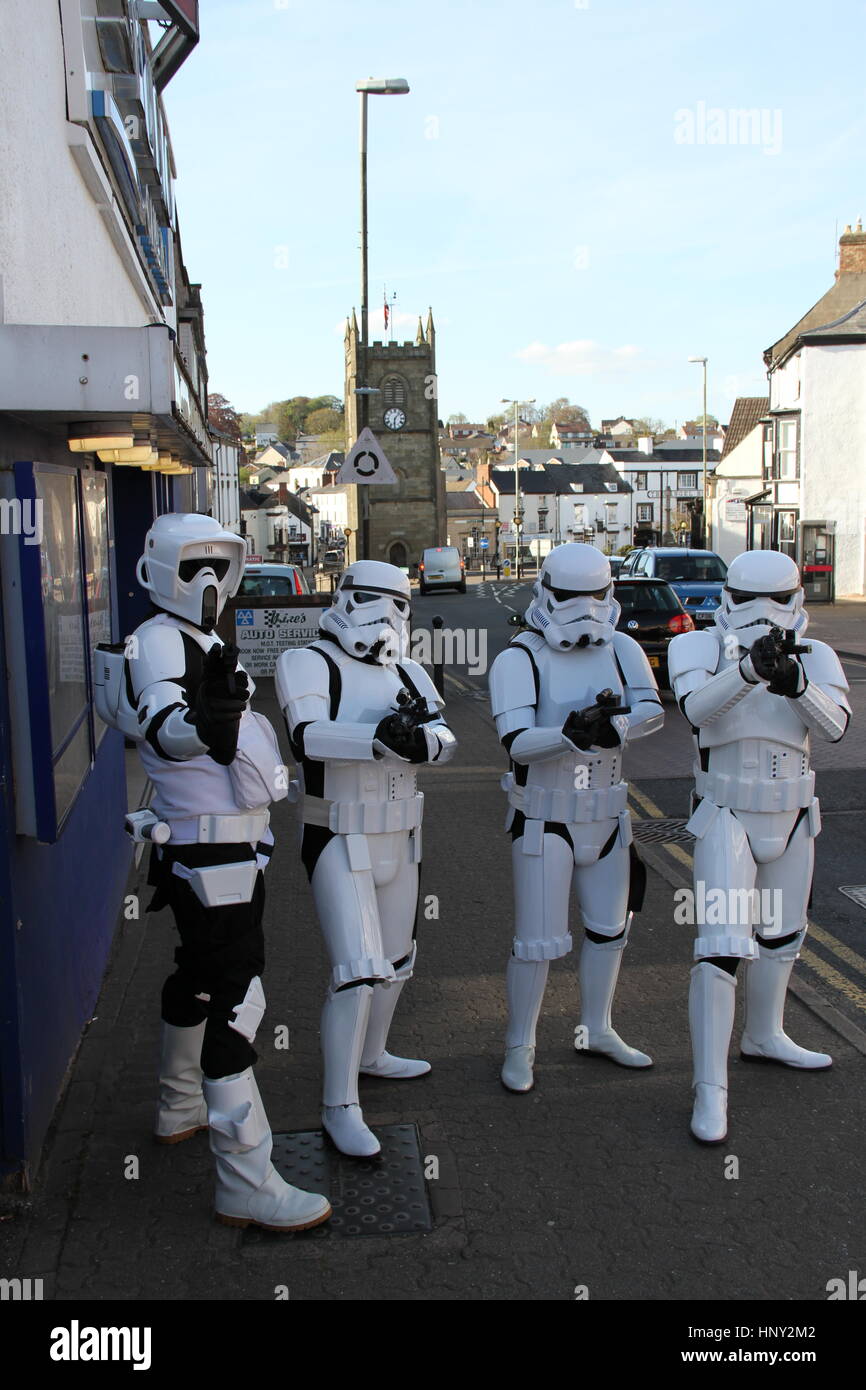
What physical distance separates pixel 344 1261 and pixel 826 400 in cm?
3557

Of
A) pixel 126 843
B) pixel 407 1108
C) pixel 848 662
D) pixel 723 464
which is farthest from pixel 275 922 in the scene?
pixel 723 464

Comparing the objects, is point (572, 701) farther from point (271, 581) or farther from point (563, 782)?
point (271, 581)

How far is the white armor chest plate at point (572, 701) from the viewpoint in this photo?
476 centimetres

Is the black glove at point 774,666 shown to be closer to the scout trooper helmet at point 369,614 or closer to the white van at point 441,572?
the scout trooper helmet at point 369,614

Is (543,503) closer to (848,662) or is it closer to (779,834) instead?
(848,662)

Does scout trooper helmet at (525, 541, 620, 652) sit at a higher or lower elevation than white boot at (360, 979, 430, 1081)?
higher

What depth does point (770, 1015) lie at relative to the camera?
4961mm

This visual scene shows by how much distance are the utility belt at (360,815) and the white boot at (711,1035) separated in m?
1.26

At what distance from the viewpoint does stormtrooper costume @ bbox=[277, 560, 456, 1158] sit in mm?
4340

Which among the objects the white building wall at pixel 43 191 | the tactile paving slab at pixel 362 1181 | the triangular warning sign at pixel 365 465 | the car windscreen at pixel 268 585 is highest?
the white building wall at pixel 43 191

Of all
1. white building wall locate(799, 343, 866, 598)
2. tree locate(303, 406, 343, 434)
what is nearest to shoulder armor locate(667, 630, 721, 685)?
white building wall locate(799, 343, 866, 598)

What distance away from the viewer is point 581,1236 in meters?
3.80

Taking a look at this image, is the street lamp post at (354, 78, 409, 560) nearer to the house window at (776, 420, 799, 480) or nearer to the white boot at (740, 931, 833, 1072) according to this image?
the white boot at (740, 931, 833, 1072)

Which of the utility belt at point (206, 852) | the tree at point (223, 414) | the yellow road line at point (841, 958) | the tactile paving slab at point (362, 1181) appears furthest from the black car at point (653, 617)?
the tree at point (223, 414)
